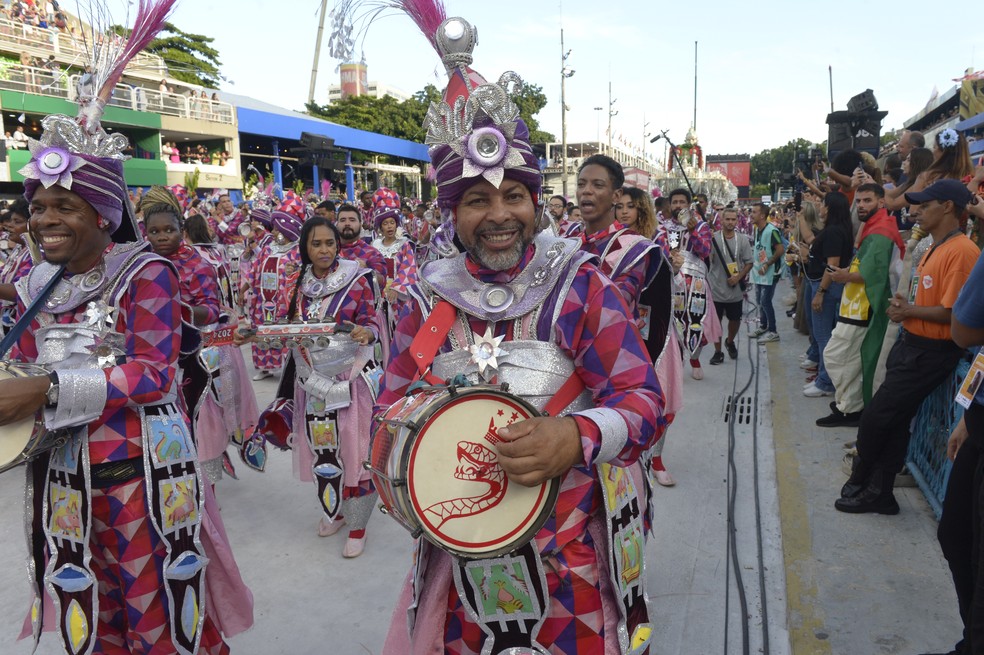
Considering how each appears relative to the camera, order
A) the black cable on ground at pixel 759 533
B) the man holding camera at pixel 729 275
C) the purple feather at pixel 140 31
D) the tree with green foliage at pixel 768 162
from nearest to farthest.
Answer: the purple feather at pixel 140 31, the black cable on ground at pixel 759 533, the man holding camera at pixel 729 275, the tree with green foliage at pixel 768 162

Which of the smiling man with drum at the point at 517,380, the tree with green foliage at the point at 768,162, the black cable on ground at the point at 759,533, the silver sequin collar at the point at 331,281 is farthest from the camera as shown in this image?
the tree with green foliage at the point at 768,162

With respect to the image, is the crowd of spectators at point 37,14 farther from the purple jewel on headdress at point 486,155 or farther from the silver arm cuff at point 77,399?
the purple jewel on headdress at point 486,155

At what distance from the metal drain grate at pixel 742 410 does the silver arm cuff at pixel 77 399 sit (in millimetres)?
5271

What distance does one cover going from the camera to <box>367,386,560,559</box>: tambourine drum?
4.82ft

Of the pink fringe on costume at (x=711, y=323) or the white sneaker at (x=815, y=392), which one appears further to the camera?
the pink fringe on costume at (x=711, y=323)

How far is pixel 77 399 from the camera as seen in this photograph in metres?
2.01

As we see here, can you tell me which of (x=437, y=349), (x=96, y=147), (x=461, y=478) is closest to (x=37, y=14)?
(x=96, y=147)

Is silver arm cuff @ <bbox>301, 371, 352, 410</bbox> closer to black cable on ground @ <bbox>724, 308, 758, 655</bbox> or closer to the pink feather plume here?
black cable on ground @ <bbox>724, 308, 758, 655</bbox>

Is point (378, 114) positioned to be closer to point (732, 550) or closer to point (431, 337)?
point (732, 550)

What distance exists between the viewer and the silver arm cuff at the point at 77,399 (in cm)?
200

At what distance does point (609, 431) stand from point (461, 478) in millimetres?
349

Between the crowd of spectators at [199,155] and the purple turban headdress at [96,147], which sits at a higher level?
the crowd of spectators at [199,155]

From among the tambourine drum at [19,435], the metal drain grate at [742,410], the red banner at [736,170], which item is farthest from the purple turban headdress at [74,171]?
the red banner at [736,170]

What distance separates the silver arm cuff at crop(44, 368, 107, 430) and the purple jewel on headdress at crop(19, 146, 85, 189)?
2.08 ft
